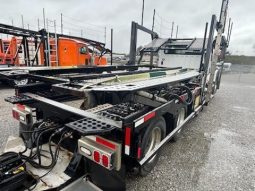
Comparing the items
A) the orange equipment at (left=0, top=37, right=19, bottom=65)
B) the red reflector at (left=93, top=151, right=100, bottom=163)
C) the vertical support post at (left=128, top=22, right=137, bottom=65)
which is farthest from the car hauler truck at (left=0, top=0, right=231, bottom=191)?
the orange equipment at (left=0, top=37, right=19, bottom=65)

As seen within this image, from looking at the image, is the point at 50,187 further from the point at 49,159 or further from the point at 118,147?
the point at 118,147

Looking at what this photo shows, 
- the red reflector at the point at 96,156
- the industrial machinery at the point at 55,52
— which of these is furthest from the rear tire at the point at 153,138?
the industrial machinery at the point at 55,52

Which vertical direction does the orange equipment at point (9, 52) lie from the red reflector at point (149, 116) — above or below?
above

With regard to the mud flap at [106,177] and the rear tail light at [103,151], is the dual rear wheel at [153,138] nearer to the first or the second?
the mud flap at [106,177]

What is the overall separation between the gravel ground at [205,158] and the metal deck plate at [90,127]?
1164mm

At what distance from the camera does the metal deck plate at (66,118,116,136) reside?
4.97 ft

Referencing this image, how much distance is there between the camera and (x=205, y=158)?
3203 mm

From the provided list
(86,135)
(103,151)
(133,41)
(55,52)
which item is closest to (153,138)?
(103,151)

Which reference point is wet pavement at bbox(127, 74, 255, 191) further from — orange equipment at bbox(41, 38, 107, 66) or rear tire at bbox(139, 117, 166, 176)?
orange equipment at bbox(41, 38, 107, 66)

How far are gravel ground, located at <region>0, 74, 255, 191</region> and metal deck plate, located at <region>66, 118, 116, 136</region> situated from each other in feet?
3.82

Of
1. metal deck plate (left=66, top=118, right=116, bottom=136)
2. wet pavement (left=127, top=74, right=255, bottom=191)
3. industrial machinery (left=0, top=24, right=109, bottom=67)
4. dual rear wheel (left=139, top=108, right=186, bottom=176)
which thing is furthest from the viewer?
industrial machinery (left=0, top=24, right=109, bottom=67)

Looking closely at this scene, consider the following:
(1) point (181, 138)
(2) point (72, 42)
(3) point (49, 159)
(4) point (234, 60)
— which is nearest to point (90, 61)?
(2) point (72, 42)

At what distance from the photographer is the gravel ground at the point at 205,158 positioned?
2.53 m

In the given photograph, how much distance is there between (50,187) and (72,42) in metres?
9.36
